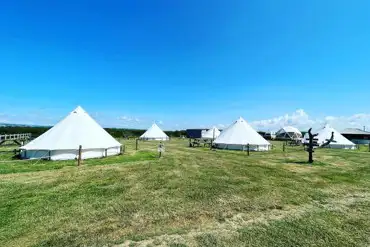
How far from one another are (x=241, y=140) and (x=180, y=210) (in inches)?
1116

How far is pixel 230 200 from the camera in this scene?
10008mm

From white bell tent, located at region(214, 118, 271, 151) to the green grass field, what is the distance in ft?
66.4

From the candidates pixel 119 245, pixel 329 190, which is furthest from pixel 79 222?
pixel 329 190

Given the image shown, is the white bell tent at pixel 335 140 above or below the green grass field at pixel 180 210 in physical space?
above

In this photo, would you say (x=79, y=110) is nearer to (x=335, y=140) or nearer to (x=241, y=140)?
(x=241, y=140)

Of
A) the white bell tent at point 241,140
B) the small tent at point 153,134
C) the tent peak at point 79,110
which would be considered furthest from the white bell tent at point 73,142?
the small tent at point 153,134

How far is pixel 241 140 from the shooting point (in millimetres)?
35812

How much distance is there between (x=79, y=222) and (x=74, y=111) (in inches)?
816

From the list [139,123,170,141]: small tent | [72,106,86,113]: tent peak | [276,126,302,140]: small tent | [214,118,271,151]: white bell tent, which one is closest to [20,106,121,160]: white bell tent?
[72,106,86,113]: tent peak

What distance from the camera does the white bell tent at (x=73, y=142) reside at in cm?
2125

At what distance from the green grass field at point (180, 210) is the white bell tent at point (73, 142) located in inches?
258

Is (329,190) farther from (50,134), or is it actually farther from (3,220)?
(50,134)

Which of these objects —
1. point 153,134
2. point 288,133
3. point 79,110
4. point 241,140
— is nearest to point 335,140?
point 241,140

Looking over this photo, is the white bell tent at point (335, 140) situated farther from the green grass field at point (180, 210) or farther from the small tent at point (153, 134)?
the green grass field at point (180, 210)
